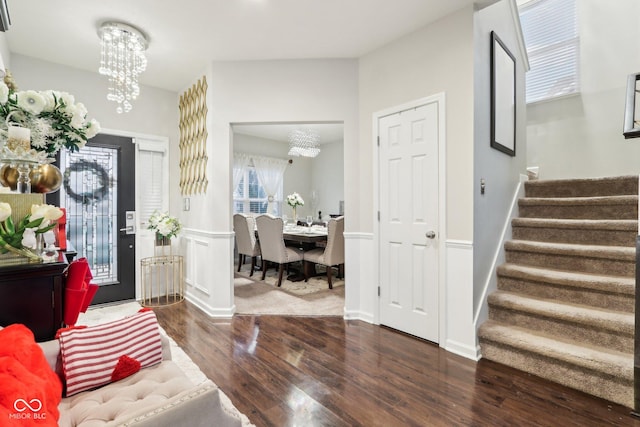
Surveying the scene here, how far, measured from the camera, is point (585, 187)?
3.31m

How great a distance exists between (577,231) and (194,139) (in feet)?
13.6

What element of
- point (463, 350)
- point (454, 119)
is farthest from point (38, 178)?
point (463, 350)

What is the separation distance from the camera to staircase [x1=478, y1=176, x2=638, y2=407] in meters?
2.10

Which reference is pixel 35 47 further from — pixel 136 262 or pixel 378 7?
pixel 378 7

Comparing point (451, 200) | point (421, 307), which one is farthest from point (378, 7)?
point (421, 307)

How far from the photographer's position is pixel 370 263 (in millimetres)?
3309

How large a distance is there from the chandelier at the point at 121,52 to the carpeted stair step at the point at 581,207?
4004 millimetres

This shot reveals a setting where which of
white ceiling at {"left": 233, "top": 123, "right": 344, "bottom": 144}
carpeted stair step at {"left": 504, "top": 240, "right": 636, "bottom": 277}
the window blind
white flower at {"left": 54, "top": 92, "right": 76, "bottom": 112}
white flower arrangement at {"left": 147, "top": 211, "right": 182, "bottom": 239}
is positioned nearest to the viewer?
white flower at {"left": 54, "top": 92, "right": 76, "bottom": 112}

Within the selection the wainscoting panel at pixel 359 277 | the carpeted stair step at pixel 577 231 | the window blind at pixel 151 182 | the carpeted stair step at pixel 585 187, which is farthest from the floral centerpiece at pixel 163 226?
the carpeted stair step at pixel 585 187

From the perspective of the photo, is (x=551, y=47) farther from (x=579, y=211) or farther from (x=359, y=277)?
(x=359, y=277)

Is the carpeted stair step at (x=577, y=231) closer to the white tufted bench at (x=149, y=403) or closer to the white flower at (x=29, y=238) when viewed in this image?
the white tufted bench at (x=149, y=403)

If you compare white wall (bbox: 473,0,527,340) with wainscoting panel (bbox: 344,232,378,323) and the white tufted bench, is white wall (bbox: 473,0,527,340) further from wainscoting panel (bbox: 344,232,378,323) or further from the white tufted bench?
the white tufted bench

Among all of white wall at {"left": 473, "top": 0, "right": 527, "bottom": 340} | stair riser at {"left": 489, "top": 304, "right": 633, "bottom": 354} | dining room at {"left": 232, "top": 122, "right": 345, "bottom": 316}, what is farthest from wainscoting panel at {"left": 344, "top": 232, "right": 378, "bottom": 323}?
stair riser at {"left": 489, "top": 304, "right": 633, "bottom": 354}

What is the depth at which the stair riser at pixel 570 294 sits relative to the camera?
90.7 inches
